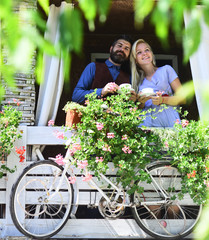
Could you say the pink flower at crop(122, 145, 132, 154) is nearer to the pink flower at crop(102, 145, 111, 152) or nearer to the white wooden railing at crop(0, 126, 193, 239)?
the pink flower at crop(102, 145, 111, 152)

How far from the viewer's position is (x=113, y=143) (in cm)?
392

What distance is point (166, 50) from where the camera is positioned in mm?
6652

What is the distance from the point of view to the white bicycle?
395 centimetres

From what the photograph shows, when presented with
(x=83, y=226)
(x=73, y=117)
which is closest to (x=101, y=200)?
(x=83, y=226)

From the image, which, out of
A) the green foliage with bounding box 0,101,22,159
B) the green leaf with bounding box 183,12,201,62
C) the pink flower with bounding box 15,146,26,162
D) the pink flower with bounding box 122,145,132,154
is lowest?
the pink flower with bounding box 15,146,26,162

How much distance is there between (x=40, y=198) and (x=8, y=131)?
697 millimetres

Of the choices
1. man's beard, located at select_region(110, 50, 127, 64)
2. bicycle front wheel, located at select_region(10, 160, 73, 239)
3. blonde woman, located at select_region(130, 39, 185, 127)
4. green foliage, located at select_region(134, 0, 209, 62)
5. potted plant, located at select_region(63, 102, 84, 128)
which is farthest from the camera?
man's beard, located at select_region(110, 50, 127, 64)

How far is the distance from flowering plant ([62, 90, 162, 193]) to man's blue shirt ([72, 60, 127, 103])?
0.63 metres

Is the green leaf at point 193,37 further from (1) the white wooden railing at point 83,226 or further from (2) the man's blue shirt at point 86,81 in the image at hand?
(2) the man's blue shirt at point 86,81

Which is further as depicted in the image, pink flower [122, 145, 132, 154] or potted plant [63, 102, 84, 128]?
potted plant [63, 102, 84, 128]

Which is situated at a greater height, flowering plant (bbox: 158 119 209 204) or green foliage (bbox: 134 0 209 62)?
green foliage (bbox: 134 0 209 62)

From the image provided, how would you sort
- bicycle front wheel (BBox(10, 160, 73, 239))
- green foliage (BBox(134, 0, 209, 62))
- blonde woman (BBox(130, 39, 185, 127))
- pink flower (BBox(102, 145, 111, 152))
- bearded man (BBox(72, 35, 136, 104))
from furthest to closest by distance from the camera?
1. bearded man (BBox(72, 35, 136, 104))
2. blonde woman (BBox(130, 39, 185, 127))
3. bicycle front wheel (BBox(10, 160, 73, 239))
4. pink flower (BBox(102, 145, 111, 152))
5. green foliage (BBox(134, 0, 209, 62))

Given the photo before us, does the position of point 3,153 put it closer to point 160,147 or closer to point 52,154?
point 160,147

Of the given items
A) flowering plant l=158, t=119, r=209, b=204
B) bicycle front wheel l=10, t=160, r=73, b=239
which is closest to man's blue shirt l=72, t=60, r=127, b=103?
bicycle front wheel l=10, t=160, r=73, b=239
